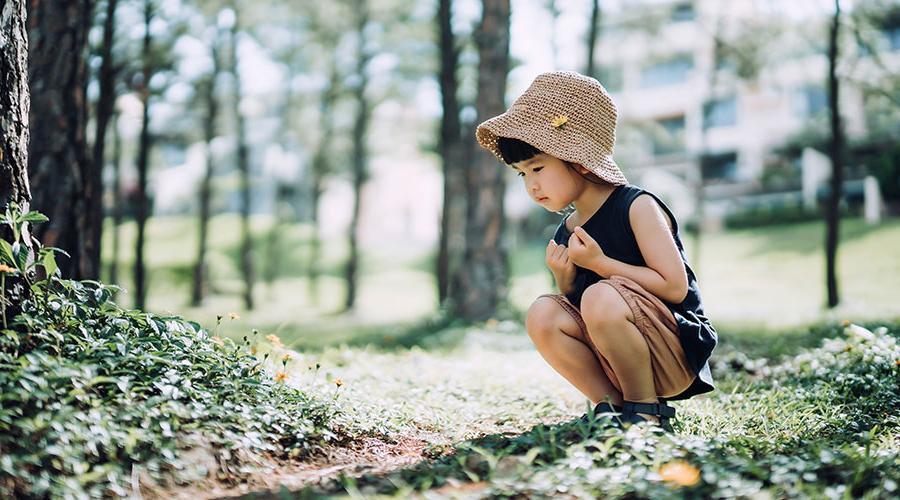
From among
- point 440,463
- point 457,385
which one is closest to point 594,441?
point 440,463

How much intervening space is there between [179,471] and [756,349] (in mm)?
5310

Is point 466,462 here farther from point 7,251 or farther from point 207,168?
Answer: point 207,168

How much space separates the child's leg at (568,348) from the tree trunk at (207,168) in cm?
1366

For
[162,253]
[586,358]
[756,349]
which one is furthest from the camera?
[162,253]

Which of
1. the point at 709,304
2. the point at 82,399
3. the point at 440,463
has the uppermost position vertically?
the point at 82,399

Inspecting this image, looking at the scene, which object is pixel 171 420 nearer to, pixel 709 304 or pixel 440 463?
pixel 440 463

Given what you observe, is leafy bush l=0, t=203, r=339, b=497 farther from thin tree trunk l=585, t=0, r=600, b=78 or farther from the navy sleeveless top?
thin tree trunk l=585, t=0, r=600, b=78

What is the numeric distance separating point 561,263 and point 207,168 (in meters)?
14.7

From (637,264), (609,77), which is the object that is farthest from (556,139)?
(609,77)

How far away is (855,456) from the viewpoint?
8.86 ft

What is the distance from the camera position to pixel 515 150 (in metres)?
3.55

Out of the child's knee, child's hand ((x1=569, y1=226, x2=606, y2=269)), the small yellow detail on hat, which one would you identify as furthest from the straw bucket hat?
the child's knee

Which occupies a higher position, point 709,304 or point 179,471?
point 179,471

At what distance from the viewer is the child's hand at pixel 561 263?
3422 millimetres
